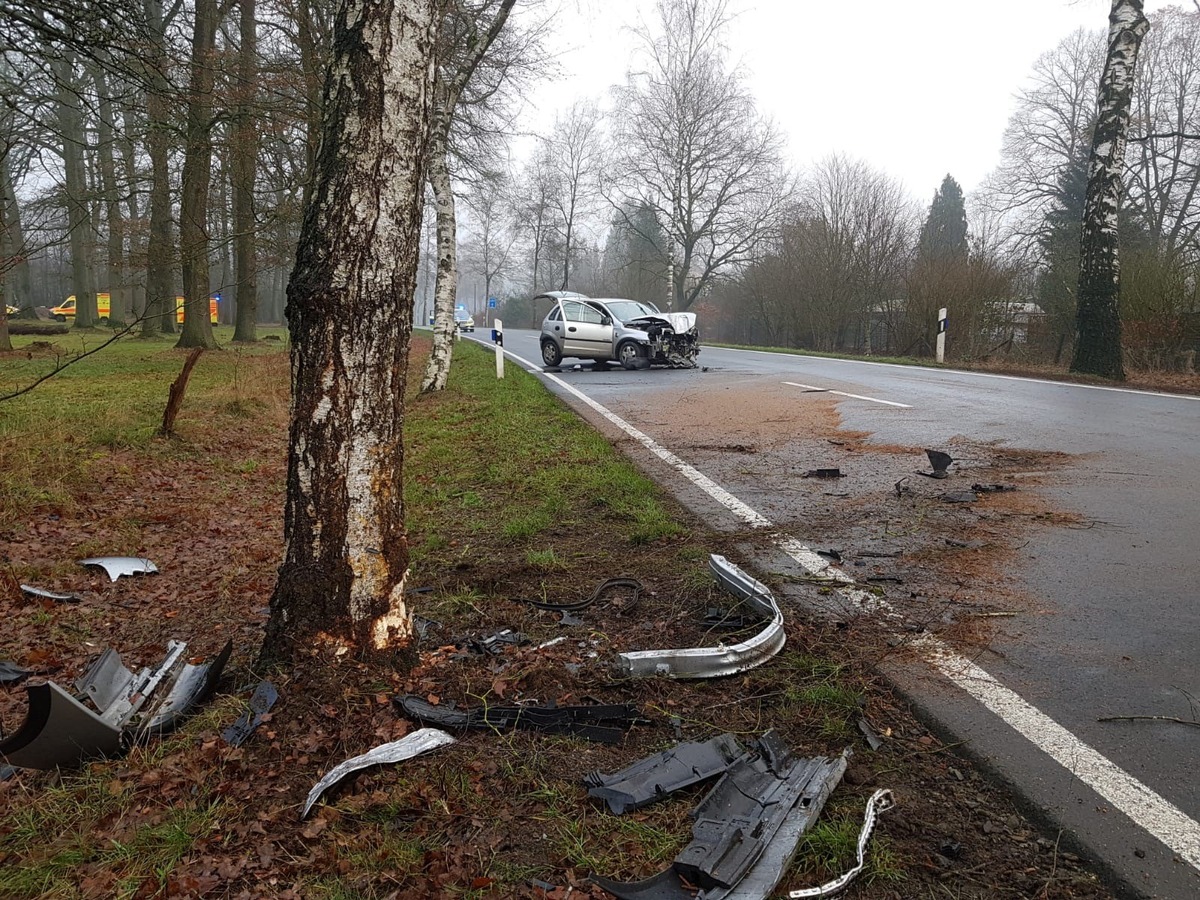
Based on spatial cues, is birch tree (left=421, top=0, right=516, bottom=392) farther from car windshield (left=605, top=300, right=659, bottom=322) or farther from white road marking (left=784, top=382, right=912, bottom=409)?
car windshield (left=605, top=300, right=659, bottom=322)

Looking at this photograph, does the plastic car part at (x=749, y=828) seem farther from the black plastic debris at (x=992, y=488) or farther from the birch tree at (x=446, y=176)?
the birch tree at (x=446, y=176)

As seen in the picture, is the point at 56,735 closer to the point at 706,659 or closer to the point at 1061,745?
the point at 706,659

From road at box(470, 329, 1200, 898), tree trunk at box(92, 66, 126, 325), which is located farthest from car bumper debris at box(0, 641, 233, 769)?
tree trunk at box(92, 66, 126, 325)

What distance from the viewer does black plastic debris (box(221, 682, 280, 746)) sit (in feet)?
8.03

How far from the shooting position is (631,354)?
18297 mm

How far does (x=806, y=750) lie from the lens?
7.77 ft

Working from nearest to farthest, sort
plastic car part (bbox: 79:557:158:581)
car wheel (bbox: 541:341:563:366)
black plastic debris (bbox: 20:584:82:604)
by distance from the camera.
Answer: black plastic debris (bbox: 20:584:82:604) → plastic car part (bbox: 79:557:158:581) → car wheel (bbox: 541:341:563:366)

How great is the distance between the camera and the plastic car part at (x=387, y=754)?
218 cm

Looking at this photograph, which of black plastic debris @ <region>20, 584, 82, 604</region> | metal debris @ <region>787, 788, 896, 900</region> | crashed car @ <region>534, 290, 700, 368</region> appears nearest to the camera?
metal debris @ <region>787, 788, 896, 900</region>

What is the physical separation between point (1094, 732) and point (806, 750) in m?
0.87

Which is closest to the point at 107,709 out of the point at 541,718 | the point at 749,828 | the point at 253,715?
the point at 253,715

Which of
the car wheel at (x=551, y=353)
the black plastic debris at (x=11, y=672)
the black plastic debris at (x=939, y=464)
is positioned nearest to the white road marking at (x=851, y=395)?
the black plastic debris at (x=939, y=464)

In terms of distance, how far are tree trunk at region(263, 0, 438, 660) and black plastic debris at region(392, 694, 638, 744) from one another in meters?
0.39

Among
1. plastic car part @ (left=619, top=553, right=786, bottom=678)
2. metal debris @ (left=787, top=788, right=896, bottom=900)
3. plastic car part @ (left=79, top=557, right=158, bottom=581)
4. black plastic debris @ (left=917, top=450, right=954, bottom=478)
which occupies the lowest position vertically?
plastic car part @ (left=79, top=557, right=158, bottom=581)
